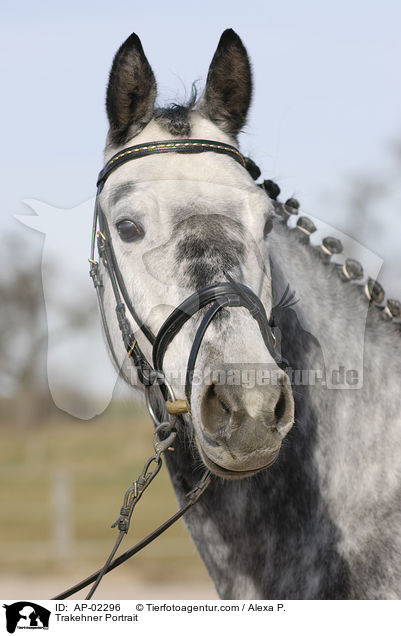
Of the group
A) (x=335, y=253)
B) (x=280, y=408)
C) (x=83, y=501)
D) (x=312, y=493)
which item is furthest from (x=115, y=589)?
(x=280, y=408)

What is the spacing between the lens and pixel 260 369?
7.97ft

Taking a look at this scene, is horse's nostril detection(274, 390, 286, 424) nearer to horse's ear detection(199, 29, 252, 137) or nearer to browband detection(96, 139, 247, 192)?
browband detection(96, 139, 247, 192)

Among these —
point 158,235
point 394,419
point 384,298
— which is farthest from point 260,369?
point 384,298

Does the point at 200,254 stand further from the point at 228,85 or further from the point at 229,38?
the point at 229,38

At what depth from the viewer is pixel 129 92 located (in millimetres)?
3240

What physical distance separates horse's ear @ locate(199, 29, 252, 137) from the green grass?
170 cm

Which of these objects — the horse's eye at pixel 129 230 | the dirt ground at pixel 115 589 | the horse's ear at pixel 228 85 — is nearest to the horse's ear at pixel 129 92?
the horse's ear at pixel 228 85

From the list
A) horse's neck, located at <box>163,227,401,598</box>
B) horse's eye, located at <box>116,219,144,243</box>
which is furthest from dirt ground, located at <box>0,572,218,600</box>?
horse's eye, located at <box>116,219,144,243</box>

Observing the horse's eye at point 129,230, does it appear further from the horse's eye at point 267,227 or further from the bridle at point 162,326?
the horse's eye at point 267,227

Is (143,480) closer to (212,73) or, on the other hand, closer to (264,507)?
(264,507)

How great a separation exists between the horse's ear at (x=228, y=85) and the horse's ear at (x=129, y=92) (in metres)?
0.32

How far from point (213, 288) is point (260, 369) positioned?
42 centimetres

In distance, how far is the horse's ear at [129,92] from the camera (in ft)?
10.5

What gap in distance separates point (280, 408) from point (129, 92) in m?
1.84
